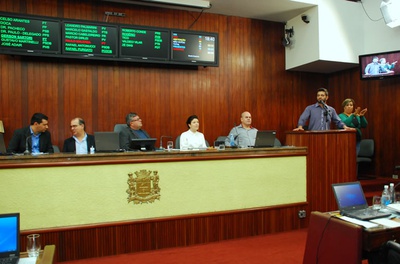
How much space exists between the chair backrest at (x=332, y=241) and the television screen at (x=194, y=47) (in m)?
3.48

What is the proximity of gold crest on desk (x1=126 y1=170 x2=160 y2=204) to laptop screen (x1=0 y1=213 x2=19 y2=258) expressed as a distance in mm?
1433

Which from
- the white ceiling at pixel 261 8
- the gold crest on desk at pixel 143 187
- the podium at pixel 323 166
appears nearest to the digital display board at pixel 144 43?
the white ceiling at pixel 261 8

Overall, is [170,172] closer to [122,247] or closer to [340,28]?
[122,247]

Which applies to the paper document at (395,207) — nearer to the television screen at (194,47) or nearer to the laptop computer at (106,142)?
the laptop computer at (106,142)

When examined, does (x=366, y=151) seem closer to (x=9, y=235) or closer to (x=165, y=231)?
(x=165, y=231)

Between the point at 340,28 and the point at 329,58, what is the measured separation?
603mm

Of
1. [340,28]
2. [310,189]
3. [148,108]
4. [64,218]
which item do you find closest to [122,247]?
[64,218]

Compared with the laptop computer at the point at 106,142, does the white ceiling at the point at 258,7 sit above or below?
above

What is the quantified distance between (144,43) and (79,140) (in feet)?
5.74

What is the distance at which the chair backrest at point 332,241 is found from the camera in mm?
1785

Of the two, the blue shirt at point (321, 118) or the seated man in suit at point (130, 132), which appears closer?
the seated man in suit at point (130, 132)

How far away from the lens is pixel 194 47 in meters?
5.00

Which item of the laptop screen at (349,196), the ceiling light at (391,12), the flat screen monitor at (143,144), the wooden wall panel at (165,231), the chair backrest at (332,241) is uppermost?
Answer: the ceiling light at (391,12)

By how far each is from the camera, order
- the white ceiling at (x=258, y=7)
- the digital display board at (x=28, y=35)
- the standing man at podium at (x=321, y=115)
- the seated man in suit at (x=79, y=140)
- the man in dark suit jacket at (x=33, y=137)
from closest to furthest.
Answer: the man in dark suit jacket at (x=33, y=137), the seated man in suit at (x=79, y=140), the digital display board at (x=28, y=35), the standing man at podium at (x=321, y=115), the white ceiling at (x=258, y=7)
